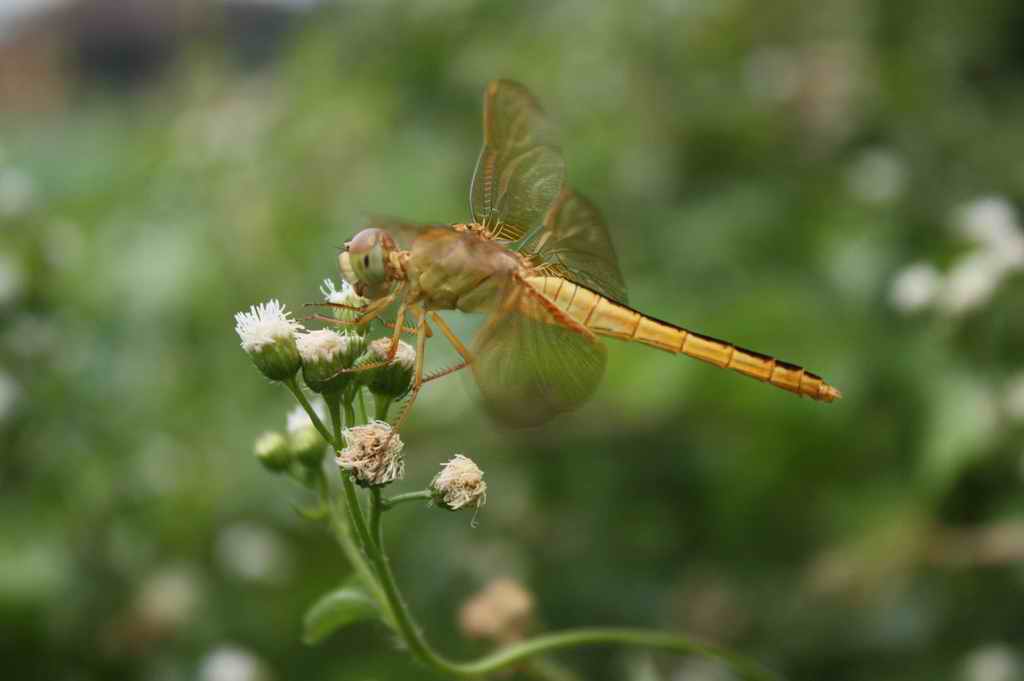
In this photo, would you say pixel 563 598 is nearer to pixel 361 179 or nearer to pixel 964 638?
pixel 964 638

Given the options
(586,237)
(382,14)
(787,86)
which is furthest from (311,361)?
(787,86)

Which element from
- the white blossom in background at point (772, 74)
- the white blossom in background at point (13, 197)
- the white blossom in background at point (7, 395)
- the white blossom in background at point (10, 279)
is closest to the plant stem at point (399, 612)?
the white blossom in background at point (7, 395)

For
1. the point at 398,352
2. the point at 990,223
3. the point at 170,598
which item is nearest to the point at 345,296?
the point at 398,352

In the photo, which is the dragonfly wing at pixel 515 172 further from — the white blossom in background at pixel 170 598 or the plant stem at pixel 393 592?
the white blossom in background at pixel 170 598

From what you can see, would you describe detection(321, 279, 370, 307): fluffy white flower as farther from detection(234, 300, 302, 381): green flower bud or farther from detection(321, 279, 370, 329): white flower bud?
detection(234, 300, 302, 381): green flower bud

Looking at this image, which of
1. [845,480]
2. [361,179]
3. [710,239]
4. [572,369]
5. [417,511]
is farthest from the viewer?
[361,179]

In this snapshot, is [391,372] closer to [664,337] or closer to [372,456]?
[372,456]

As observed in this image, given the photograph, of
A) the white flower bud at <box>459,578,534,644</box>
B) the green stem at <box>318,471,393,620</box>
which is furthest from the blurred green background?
the green stem at <box>318,471,393,620</box>
